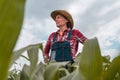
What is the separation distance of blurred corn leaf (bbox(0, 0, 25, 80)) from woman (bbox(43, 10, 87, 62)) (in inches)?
84.3

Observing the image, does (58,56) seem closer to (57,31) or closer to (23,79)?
(57,31)

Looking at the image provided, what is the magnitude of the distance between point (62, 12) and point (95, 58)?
8.76 feet

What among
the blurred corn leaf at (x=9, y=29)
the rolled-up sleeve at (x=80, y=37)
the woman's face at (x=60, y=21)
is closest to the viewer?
the blurred corn leaf at (x=9, y=29)

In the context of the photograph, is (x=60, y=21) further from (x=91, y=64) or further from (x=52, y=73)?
(x=91, y=64)

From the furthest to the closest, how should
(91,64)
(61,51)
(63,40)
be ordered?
(63,40), (61,51), (91,64)

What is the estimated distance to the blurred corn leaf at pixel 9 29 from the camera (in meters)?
0.26

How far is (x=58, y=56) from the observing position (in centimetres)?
249

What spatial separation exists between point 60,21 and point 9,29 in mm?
2742

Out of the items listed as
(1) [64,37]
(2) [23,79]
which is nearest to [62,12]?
(1) [64,37]

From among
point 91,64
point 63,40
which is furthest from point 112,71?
point 63,40

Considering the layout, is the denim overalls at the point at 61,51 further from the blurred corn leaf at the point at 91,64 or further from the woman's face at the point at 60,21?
the blurred corn leaf at the point at 91,64

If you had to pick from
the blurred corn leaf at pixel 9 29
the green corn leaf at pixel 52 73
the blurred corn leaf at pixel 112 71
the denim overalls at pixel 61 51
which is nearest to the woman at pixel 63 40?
the denim overalls at pixel 61 51

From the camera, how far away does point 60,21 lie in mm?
2994

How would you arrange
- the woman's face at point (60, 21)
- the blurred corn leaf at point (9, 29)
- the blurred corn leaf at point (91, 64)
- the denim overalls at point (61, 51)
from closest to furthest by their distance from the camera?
the blurred corn leaf at point (9, 29) < the blurred corn leaf at point (91, 64) < the denim overalls at point (61, 51) < the woman's face at point (60, 21)
